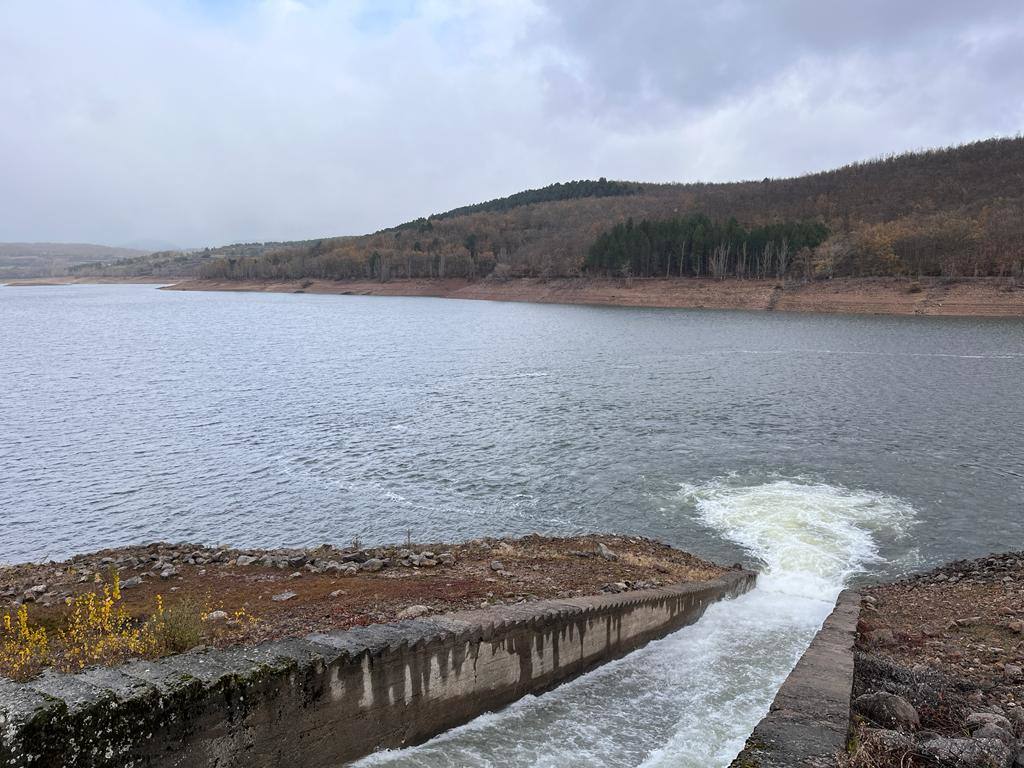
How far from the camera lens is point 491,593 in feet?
41.4

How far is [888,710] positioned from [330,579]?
10.1 metres

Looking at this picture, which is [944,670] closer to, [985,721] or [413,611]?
[985,721]

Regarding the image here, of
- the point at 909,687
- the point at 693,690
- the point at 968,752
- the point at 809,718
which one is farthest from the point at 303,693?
the point at 909,687

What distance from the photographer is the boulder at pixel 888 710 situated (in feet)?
28.1

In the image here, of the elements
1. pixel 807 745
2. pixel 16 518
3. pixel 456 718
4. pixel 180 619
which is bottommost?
pixel 16 518

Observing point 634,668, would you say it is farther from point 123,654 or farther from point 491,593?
point 123,654

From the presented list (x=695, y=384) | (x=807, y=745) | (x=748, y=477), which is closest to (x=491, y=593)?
(x=807, y=745)

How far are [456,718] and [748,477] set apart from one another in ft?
59.1

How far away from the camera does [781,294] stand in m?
108

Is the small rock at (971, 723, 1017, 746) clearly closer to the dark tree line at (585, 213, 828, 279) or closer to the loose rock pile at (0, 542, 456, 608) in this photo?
the loose rock pile at (0, 542, 456, 608)

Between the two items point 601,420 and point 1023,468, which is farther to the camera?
point 601,420

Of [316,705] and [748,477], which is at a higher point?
[316,705]

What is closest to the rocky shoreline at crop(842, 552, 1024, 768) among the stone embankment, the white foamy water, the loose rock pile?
the white foamy water

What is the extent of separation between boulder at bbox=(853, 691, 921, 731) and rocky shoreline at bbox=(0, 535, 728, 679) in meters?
5.48
